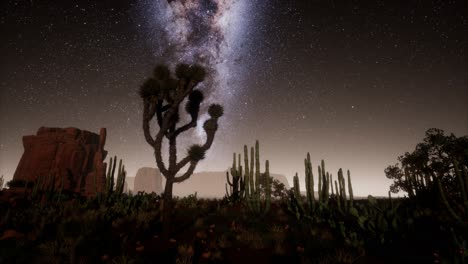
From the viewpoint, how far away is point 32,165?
4534 centimetres

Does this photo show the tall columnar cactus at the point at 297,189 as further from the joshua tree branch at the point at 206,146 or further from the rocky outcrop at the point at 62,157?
the rocky outcrop at the point at 62,157

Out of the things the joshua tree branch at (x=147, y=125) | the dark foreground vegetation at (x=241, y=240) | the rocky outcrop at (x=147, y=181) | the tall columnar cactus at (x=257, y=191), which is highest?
the rocky outcrop at (x=147, y=181)

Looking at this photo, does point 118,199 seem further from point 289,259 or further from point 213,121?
point 289,259

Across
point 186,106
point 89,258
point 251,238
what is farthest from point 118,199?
point 251,238

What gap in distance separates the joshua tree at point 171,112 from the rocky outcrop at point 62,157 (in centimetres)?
3764

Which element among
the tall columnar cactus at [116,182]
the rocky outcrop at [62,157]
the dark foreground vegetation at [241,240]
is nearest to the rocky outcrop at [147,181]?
the rocky outcrop at [62,157]

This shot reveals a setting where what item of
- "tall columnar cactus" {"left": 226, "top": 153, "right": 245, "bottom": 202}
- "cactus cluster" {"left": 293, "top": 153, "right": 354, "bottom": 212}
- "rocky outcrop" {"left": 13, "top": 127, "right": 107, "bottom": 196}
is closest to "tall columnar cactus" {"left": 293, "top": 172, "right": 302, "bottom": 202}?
"cactus cluster" {"left": 293, "top": 153, "right": 354, "bottom": 212}

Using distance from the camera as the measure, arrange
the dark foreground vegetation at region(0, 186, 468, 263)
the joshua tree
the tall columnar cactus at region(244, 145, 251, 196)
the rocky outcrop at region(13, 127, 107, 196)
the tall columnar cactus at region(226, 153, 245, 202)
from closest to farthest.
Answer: the dark foreground vegetation at region(0, 186, 468, 263), the joshua tree, the tall columnar cactus at region(244, 145, 251, 196), the tall columnar cactus at region(226, 153, 245, 202), the rocky outcrop at region(13, 127, 107, 196)

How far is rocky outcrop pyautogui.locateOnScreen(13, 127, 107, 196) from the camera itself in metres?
44.8

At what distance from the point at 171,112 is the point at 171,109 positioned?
0.14m

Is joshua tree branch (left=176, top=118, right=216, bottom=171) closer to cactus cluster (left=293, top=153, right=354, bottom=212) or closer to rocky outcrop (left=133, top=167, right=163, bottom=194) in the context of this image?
cactus cluster (left=293, top=153, right=354, bottom=212)

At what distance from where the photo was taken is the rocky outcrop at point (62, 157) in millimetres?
44750

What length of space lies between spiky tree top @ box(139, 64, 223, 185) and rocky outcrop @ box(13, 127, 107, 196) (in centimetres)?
3765

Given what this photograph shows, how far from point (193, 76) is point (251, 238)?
19.8ft
